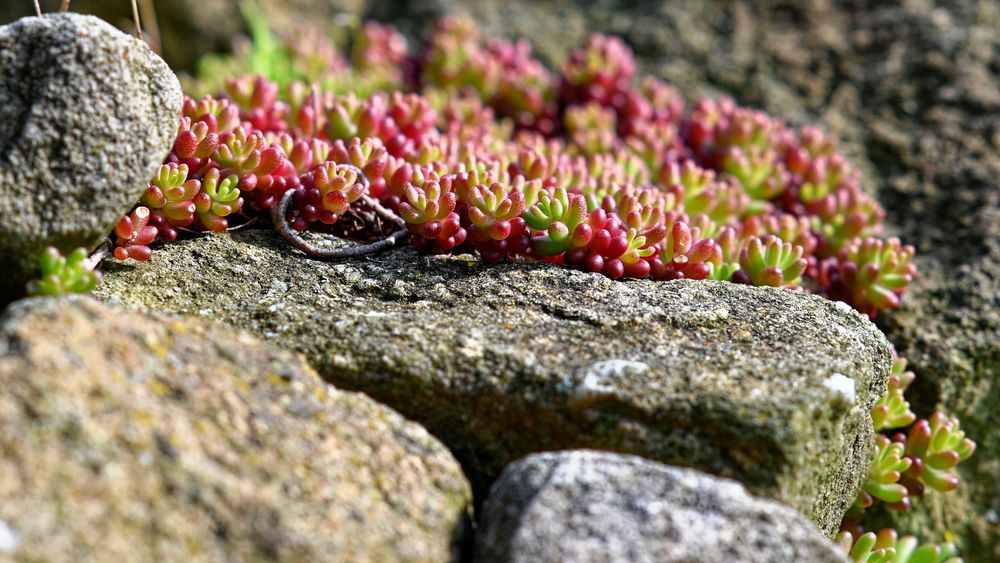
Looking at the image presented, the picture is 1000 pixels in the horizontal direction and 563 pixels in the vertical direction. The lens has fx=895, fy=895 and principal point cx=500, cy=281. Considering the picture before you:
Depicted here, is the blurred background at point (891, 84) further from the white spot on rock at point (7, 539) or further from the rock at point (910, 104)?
the white spot on rock at point (7, 539)

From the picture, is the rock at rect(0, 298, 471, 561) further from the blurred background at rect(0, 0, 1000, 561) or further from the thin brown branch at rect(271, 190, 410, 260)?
the blurred background at rect(0, 0, 1000, 561)

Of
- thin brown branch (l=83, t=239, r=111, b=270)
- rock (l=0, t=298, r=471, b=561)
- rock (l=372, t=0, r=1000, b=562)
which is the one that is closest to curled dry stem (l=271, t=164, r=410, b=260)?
thin brown branch (l=83, t=239, r=111, b=270)

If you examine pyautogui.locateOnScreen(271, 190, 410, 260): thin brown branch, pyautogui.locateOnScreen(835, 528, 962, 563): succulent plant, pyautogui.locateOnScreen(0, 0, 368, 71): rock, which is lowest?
pyautogui.locateOnScreen(835, 528, 962, 563): succulent plant

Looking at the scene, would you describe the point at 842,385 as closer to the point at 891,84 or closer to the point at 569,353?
the point at 569,353

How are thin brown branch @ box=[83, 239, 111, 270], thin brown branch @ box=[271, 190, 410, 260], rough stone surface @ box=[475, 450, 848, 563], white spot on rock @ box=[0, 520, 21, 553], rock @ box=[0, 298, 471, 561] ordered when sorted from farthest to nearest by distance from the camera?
thin brown branch @ box=[271, 190, 410, 260]
thin brown branch @ box=[83, 239, 111, 270]
rough stone surface @ box=[475, 450, 848, 563]
rock @ box=[0, 298, 471, 561]
white spot on rock @ box=[0, 520, 21, 553]

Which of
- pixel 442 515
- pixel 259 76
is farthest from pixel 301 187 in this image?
pixel 442 515

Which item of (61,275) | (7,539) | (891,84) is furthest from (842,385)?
(891,84)

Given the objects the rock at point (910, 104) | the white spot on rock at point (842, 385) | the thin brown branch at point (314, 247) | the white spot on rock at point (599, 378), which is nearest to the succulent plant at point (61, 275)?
the thin brown branch at point (314, 247)
